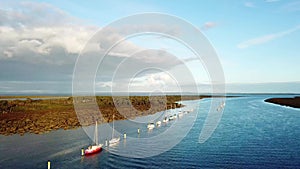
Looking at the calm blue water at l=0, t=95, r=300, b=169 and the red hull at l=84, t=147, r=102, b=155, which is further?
the red hull at l=84, t=147, r=102, b=155

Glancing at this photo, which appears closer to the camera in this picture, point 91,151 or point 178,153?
point 91,151

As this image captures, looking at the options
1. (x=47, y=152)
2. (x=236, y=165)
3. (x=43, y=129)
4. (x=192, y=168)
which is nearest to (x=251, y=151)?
(x=236, y=165)

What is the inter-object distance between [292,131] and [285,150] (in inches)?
816

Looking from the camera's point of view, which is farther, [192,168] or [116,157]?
[116,157]

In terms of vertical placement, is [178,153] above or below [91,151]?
below

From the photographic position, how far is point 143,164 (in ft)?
113

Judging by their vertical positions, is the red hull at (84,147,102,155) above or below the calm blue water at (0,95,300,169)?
above

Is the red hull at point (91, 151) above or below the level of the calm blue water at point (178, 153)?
above

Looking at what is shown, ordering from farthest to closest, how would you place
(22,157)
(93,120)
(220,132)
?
1. (93,120)
2. (220,132)
3. (22,157)

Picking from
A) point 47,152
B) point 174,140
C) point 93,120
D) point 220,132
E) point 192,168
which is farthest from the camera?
point 93,120

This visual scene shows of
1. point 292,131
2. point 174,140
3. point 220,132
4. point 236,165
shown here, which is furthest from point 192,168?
point 292,131

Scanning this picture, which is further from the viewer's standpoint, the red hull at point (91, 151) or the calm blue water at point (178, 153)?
the red hull at point (91, 151)

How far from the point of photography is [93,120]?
2936 inches

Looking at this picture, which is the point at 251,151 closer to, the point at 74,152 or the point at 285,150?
the point at 285,150
